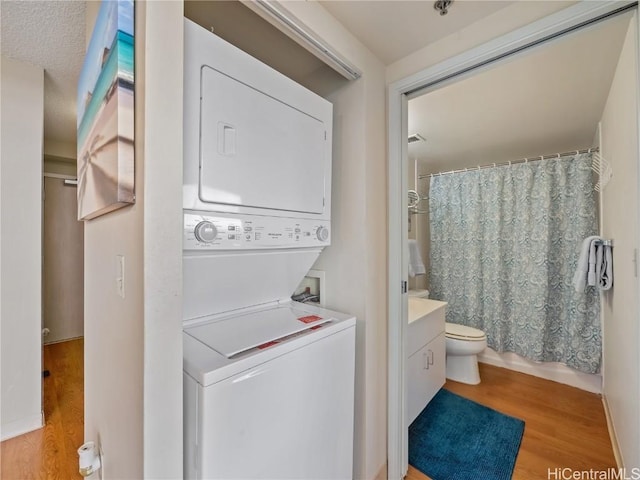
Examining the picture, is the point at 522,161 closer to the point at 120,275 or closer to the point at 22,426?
the point at 120,275

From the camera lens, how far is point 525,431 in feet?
6.44

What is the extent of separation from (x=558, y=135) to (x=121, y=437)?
3.56 metres

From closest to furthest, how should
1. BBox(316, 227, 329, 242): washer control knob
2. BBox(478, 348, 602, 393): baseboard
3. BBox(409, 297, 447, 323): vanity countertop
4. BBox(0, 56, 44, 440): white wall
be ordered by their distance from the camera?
BBox(316, 227, 329, 242): washer control knob → BBox(0, 56, 44, 440): white wall → BBox(409, 297, 447, 323): vanity countertop → BBox(478, 348, 602, 393): baseboard

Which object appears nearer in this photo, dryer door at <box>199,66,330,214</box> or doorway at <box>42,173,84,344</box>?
dryer door at <box>199,66,330,214</box>

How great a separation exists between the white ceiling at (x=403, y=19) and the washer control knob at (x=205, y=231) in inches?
41.9

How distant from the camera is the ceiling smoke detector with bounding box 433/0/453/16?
3.86ft

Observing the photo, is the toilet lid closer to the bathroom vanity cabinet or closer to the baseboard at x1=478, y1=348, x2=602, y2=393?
the bathroom vanity cabinet

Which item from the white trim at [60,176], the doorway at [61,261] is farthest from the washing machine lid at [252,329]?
the white trim at [60,176]

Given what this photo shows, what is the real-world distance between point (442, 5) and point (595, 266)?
6.65 ft

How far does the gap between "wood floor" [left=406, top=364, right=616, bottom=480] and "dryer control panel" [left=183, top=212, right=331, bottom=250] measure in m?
1.53

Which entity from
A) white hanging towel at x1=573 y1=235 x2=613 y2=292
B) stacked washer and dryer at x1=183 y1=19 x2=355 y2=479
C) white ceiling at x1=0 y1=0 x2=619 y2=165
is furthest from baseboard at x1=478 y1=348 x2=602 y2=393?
stacked washer and dryer at x1=183 y1=19 x2=355 y2=479

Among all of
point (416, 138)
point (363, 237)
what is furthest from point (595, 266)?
point (363, 237)

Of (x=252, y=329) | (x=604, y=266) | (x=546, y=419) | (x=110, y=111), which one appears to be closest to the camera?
(x=110, y=111)

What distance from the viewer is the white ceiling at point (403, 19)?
1.21 metres
